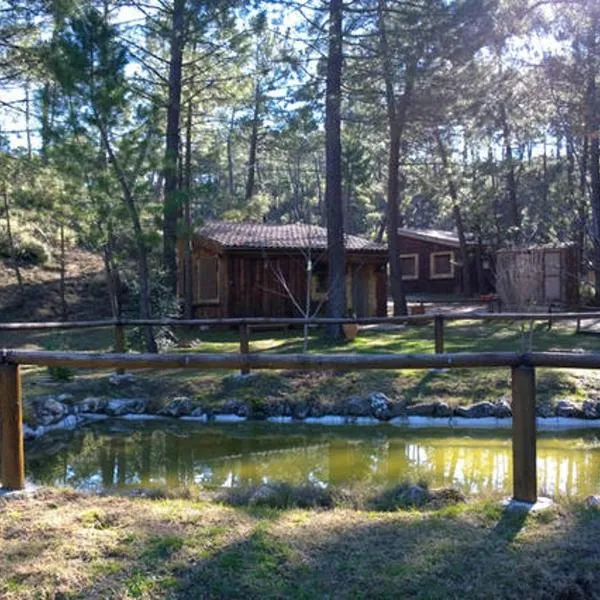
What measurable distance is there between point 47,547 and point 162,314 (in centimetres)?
1143

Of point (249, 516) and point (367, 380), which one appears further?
point (367, 380)

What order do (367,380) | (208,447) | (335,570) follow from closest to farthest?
(335,570), (208,447), (367,380)

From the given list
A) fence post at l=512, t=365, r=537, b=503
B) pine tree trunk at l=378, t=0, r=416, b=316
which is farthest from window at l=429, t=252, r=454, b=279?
fence post at l=512, t=365, r=537, b=503

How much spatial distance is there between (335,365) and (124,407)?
5.82m

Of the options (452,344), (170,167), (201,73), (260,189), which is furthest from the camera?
(260,189)

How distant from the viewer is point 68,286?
20984 millimetres

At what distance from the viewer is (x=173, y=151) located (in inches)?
503

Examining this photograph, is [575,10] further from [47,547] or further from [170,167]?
[47,547]

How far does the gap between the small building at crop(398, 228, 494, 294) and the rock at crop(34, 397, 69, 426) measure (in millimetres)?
21386

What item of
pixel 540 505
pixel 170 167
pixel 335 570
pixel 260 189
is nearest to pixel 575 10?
pixel 170 167

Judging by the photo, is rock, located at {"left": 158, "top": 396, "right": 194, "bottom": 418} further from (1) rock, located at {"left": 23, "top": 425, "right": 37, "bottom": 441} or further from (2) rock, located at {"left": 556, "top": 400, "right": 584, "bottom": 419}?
(2) rock, located at {"left": 556, "top": 400, "right": 584, "bottom": 419}

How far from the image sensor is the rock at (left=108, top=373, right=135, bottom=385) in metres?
9.92

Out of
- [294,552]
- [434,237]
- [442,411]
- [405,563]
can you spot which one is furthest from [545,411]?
[434,237]

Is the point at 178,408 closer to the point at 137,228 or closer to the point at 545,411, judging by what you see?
the point at 137,228
